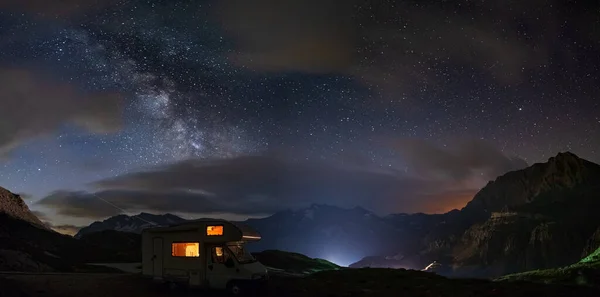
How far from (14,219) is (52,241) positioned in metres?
14.1

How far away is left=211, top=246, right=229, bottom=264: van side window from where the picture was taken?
1008 inches

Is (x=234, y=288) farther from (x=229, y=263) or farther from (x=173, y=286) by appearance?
(x=173, y=286)

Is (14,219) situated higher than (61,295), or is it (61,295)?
(14,219)

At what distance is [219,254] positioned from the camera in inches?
1011

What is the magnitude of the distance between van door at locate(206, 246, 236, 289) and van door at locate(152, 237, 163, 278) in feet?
10.9

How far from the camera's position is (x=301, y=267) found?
73375 mm

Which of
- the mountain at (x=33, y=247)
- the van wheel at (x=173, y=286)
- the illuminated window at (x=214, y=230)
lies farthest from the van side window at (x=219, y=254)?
the mountain at (x=33, y=247)

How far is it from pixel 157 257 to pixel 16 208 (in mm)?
99281

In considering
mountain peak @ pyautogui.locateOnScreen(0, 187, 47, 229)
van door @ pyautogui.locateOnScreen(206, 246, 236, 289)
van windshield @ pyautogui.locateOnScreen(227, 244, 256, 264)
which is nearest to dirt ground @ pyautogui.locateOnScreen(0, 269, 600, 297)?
van door @ pyautogui.locateOnScreen(206, 246, 236, 289)

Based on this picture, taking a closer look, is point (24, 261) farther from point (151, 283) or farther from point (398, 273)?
point (398, 273)

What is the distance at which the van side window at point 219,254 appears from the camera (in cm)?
2559

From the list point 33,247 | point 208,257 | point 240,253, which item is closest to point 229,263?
point 240,253

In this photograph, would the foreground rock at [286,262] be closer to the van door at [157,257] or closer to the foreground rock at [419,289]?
the foreground rock at [419,289]

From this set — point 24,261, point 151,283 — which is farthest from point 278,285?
point 24,261
